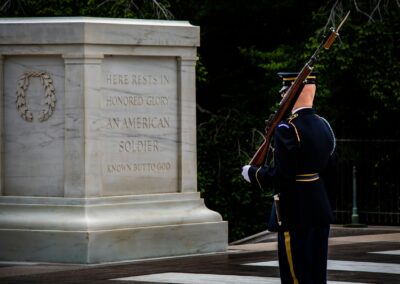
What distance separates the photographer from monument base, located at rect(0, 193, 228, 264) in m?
13.4

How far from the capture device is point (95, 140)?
1360 centimetres

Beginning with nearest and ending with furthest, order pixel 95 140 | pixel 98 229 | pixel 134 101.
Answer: pixel 98 229
pixel 95 140
pixel 134 101

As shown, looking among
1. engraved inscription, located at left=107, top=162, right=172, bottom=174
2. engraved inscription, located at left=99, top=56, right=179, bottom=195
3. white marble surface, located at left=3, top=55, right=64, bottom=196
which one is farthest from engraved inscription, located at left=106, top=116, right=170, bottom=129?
white marble surface, located at left=3, top=55, right=64, bottom=196

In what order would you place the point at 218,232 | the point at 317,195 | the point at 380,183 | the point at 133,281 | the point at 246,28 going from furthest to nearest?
1. the point at 246,28
2. the point at 380,183
3. the point at 218,232
4. the point at 133,281
5. the point at 317,195

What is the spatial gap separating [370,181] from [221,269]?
9842 mm

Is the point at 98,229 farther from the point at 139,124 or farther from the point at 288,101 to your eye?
the point at 288,101

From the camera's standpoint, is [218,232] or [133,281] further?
[218,232]

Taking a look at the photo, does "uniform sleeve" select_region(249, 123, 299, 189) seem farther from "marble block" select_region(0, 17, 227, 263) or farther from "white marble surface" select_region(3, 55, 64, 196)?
"white marble surface" select_region(3, 55, 64, 196)

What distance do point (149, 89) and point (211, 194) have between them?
1138 centimetres

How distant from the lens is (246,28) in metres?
32.3

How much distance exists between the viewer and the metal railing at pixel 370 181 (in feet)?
71.6

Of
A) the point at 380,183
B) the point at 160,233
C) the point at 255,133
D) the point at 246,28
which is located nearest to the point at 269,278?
the point at 160,233

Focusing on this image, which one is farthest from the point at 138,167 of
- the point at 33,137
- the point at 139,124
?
the point at 33,137

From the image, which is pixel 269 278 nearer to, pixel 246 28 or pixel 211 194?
pixel 211 194
